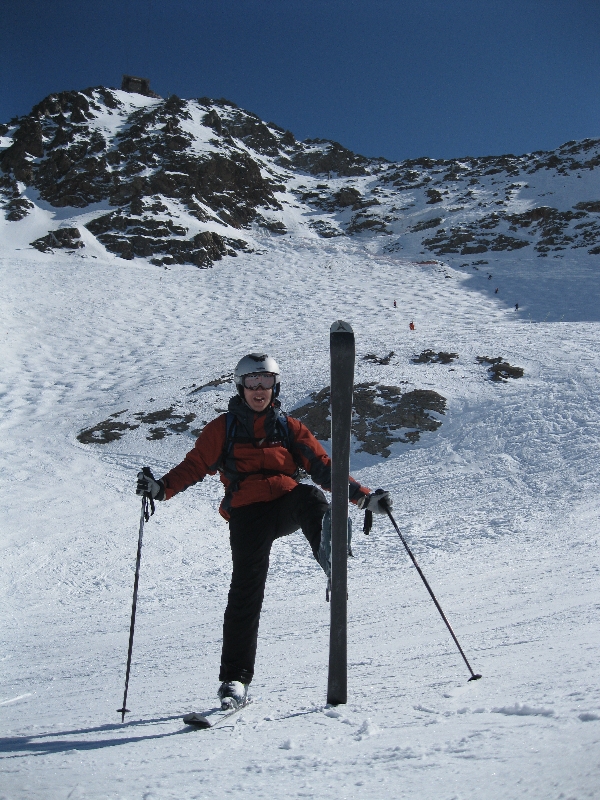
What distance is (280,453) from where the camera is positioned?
3523mm

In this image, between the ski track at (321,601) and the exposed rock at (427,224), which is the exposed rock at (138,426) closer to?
the ski track at (321,601)

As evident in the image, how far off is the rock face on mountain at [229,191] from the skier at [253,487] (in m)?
39.8

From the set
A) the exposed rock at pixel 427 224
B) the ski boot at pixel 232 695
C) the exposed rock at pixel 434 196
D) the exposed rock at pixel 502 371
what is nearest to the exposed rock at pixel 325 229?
the exposed rock at pixel 427 224

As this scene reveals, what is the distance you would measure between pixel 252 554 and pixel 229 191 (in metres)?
57.5

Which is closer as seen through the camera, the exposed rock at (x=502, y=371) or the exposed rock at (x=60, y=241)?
the exposed rock at (x=502, y=371)

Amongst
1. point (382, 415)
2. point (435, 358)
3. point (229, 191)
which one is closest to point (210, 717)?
point (382, 415)

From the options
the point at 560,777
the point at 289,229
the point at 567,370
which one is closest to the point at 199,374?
the point at 567,370

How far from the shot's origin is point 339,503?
2941 mm

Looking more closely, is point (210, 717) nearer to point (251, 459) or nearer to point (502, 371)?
point (251, 459)

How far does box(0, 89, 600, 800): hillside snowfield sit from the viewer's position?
80.0 inches

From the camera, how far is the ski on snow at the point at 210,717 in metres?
2.73

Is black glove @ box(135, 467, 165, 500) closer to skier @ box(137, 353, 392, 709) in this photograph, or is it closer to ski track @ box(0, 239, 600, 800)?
skier @ box(137, 353, 392, 709)

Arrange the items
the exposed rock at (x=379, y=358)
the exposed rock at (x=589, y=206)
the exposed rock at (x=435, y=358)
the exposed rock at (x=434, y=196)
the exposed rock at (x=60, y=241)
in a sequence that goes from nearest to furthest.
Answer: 1. the exposed rock at (x=435, y=358)
2. the exposed rock at (x=379, y=358)
3. the exposed rock at (x=60, y=241)
4. the exposed rock at (x=589, y=206)
5. the exposed rock at (x=434, y=196)

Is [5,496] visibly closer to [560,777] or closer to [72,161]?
[560,777]
